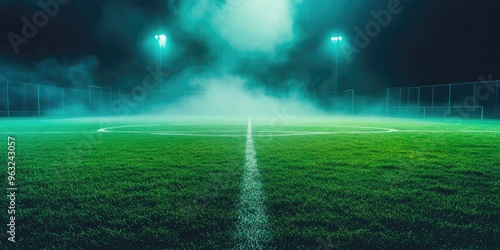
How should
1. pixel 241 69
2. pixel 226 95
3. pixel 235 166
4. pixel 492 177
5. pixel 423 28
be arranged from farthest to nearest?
pixel 241 69 → pixel 226 95 → pixel 423 28 → pixel 235 166 → pixel 492 177

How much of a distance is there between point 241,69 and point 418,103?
1739 cm

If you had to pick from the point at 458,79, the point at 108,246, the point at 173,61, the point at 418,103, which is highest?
the point at 173,61

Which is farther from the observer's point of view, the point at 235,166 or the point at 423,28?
the point at 423,28

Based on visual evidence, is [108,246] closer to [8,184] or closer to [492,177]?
[8,184]

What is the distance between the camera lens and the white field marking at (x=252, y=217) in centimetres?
183

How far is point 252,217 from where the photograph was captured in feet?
7.20

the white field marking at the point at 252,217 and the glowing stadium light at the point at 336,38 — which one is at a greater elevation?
the glowing stadium light at the point at 336,38

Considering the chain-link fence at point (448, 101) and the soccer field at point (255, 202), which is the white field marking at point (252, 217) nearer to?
the soccer field at point (255, 202)

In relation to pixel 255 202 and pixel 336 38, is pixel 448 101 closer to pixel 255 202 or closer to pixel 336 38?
pixel 336 38

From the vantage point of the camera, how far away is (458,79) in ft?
84.4

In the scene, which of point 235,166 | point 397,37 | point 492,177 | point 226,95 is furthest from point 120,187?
point 226,95

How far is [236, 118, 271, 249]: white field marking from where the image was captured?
72.1 inches

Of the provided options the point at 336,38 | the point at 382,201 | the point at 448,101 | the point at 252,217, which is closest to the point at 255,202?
the point at 252,217

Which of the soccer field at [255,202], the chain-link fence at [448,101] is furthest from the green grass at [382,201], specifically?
the chain-link fence at [448,101]
